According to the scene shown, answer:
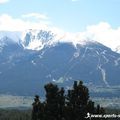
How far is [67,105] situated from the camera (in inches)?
1348

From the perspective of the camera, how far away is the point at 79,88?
114 ft

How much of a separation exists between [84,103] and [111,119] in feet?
17.4

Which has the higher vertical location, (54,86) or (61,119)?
(54,86)

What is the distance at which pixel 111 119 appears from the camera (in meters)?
38.4

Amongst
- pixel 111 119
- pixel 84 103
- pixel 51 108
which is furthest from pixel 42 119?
pixel 111 119

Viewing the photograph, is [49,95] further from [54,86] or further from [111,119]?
[111,119]

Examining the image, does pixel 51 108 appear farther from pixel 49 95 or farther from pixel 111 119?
pixel 111 119

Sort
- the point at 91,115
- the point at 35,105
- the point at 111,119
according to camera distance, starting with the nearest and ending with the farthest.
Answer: the point at 91,115 → the point at 35,105 → the point at 111,119

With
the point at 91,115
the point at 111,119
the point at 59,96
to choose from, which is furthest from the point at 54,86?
the point at 111,119

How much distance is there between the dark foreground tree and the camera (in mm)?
33844

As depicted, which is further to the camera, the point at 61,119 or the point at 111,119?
the point at 111,119

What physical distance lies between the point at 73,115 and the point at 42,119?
2.36 meters

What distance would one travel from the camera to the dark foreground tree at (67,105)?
3384cm

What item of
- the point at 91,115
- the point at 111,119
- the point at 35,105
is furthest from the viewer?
the point at 111,119
